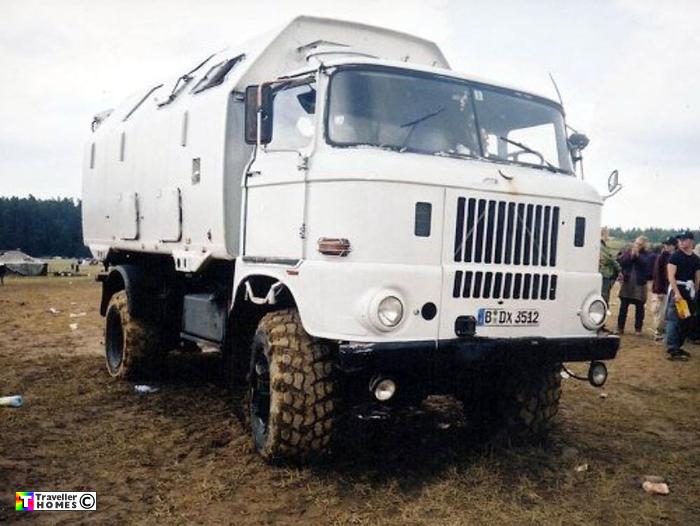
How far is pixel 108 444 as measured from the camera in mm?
5715

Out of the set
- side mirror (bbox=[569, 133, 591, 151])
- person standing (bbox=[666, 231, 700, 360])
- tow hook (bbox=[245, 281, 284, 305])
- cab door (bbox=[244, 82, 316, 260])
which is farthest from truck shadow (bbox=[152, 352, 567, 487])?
person standing (bbox=[666, 231, 700, 360])

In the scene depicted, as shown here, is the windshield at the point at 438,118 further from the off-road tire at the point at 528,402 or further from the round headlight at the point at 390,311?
the off-road tire at the point at 528,402

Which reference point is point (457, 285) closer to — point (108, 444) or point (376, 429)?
point (376, 429)

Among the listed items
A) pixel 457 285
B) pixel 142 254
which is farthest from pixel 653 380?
pixel 142 254

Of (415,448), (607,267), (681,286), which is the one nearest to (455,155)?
(415,448)

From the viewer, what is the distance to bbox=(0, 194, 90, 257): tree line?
279 feet

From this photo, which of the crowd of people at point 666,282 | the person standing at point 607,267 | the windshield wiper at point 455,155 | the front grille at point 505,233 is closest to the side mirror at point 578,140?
the front grille at point 505,233

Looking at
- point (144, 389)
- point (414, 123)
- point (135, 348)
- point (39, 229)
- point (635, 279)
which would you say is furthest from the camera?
point (39, 229)

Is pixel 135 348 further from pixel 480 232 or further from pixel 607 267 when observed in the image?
pixel 607 267

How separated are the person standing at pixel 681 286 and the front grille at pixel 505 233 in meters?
6.24

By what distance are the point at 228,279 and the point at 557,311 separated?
10.0 ft

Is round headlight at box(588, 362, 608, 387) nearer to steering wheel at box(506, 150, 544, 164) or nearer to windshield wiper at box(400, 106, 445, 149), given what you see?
steering wheel at box(506, 150, 544, 164)

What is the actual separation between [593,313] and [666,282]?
27.2 ft

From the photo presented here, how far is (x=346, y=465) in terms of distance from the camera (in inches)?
204
